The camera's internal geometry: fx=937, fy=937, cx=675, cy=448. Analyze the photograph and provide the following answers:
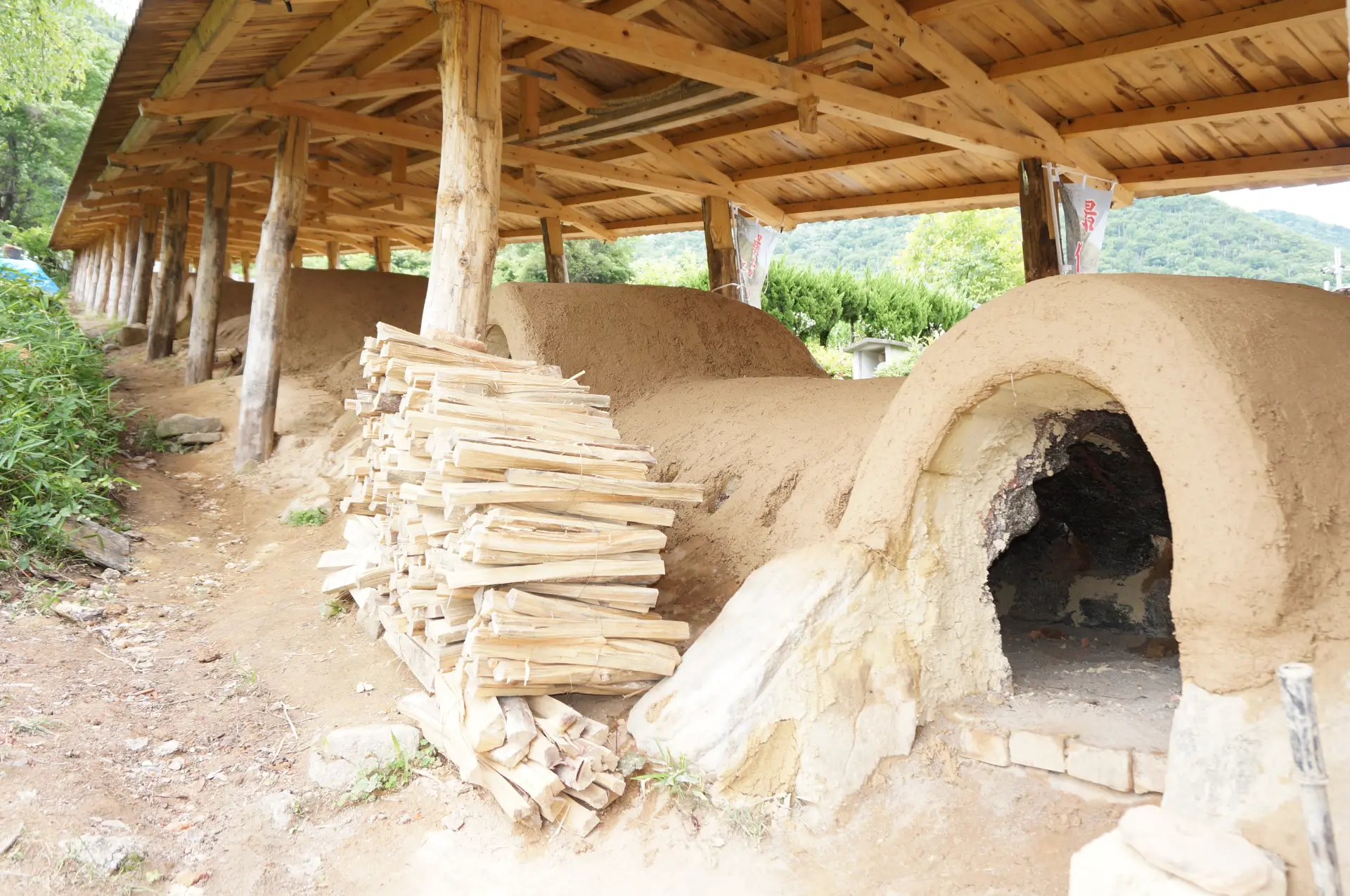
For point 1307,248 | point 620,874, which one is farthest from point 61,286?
point 1307,248

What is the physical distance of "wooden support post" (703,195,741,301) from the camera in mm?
10359

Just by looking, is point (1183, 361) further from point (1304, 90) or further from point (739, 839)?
point (1304, 90)

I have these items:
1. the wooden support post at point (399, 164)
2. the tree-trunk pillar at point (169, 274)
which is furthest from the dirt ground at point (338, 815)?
the tree-trunk pillar at point (169, 274)

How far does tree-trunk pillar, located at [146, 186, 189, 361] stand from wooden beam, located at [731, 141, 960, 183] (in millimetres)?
→ 7418

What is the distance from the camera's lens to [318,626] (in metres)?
5.31

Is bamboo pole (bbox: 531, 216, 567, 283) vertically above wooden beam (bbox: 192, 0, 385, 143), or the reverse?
wooden beam (bbox: 192, 0, 385, 143)

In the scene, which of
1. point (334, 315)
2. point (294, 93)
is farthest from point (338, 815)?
point (334, 315)

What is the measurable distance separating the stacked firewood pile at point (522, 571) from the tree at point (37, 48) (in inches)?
608

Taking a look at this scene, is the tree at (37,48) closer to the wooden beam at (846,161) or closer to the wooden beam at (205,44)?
the wooden beam at (205,44)

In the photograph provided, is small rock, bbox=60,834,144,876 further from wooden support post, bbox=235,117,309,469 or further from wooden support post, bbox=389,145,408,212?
wooden support post, bbox=389,145,408,212

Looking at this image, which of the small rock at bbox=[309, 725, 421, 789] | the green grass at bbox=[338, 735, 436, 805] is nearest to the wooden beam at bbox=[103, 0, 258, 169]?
the small rock at bbox=[309, 725, 421, 789]

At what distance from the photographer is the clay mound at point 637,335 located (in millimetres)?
6652

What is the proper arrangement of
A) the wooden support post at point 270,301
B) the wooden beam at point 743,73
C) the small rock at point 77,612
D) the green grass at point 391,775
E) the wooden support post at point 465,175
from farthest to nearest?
the wooden support post at point 270,301 < the wooden beam at point 743,73 < the wooden support post at point 465,175 < the small rock at point 77,612 < the green grass at point 391,775

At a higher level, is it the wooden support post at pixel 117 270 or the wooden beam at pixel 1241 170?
the wooden beam at pixel 1241 170
